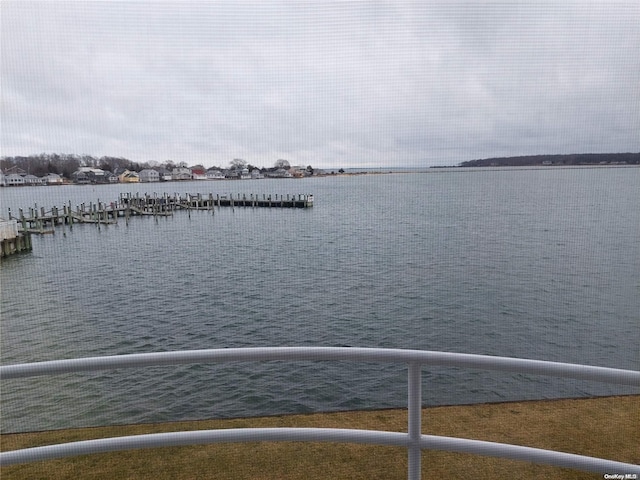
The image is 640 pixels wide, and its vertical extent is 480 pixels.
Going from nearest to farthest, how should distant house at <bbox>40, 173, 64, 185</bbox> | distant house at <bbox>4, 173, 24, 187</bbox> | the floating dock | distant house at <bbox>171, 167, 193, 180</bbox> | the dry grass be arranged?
the dry grass
distant house at <bbox>4, 173, 24, 187</bbox>
distant house at <bbox>40, 173, 64, 185</bbox>
distant house at <bbox>171, 167, 193, 180</bbox>
the floating dock

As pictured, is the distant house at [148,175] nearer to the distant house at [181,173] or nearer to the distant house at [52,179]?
the distant house at [181,173]

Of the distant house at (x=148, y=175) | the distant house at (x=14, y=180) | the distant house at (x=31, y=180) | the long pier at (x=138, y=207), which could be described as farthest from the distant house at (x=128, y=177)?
the long pier at (x=138, y=207)

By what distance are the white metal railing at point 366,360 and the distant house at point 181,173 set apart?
12.6 ft

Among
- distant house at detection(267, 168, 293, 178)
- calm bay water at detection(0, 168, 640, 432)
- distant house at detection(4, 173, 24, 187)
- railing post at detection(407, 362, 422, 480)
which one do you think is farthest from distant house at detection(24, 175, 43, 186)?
railing post at detection(407, 362, 422, 480)

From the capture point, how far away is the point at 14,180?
3326mm

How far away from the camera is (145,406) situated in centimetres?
468

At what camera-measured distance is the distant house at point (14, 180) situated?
325 cm

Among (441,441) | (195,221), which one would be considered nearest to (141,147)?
(441,441)

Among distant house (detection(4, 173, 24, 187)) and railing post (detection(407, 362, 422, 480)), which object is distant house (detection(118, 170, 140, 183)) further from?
railing post (detection(407, 362, 422, 480))

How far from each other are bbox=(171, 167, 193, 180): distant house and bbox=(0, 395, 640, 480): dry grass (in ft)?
10.0

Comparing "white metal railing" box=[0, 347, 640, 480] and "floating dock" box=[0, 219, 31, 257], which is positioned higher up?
"white metal railing" box=[0, 347, 640, 480]

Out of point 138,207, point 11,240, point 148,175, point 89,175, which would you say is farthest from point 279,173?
point 138,207

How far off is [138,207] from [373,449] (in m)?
23.8

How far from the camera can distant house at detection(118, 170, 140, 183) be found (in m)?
4.43
